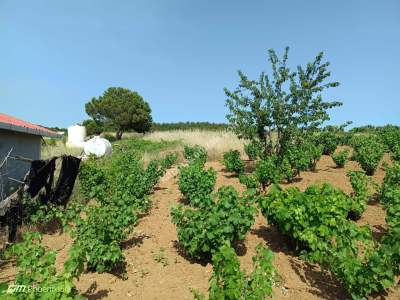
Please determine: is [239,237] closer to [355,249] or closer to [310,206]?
[310,206]

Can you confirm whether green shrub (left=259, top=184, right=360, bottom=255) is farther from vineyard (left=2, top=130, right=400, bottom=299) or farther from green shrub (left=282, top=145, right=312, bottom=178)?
green shrub (left=282, top=145, right=312, bottom=178)

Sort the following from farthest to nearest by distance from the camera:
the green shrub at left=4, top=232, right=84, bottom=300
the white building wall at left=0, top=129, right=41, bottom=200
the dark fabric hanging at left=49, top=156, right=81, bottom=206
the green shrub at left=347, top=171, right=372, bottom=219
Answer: the white building wall at left=0, top=129, right=41, bottom=200 < the dark fabric hanging at left=49, top=156, right=81, bottom=206 < the green shrub at left=347, top=171, right=372, bottom=219 < the green shrub at left=4, top=232, right=84, bottom=300

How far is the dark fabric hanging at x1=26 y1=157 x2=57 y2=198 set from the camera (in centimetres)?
668

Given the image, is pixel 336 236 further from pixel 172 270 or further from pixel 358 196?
pixel 358 196

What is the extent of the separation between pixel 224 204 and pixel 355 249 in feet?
5.52

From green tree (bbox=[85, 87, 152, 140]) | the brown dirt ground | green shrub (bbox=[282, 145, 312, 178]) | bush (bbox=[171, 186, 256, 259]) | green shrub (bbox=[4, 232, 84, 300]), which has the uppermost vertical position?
green tree (bbox=[85, 87, 152, 140])

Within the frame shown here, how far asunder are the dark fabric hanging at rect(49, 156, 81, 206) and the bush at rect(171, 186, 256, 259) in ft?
12.5

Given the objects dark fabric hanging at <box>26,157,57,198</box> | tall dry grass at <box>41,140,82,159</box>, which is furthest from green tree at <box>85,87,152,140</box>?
dark fabric hanging at <box>26,157,57,198</box>

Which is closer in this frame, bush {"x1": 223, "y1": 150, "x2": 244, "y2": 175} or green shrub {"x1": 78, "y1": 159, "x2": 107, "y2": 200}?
green shrub {"x1": 78, "y1": 159, "x2": 107, "y2": 200}

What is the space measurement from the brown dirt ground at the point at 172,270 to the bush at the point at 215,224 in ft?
1.14

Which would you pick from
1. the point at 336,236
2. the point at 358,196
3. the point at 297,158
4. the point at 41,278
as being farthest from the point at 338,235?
the point at 297,158

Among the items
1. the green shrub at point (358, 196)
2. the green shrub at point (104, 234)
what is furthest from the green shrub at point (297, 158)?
the green shrub at point (104, 234)

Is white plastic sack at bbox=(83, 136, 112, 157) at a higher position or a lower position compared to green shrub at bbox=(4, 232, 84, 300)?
higher

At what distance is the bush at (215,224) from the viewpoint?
15.4ft
